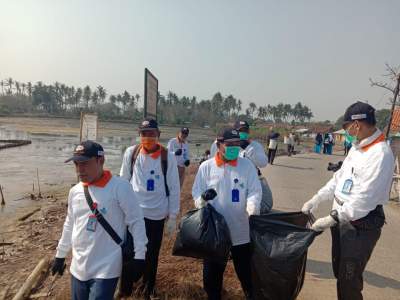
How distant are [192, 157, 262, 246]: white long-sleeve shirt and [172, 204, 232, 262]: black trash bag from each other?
120 mm

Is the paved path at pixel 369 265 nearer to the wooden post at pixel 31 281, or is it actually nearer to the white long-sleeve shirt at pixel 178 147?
the white long-sleeve shirt at pixel 178 147

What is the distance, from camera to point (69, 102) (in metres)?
111

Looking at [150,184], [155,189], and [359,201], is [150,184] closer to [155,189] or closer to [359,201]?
[155,189]

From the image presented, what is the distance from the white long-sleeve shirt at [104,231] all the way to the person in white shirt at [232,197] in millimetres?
807

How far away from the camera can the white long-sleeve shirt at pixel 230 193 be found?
3.39 m

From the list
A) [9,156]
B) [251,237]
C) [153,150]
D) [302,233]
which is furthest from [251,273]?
[9,156]

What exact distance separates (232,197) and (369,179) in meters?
1.20

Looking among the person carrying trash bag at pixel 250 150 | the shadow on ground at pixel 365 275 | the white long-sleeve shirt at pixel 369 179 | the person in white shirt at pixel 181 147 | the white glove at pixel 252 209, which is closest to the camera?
the white long-sleeve shirt at pixel 369 179

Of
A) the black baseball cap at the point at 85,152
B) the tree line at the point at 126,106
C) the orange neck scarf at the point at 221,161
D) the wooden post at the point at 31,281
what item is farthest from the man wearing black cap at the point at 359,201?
the tree line at the point at 126,106

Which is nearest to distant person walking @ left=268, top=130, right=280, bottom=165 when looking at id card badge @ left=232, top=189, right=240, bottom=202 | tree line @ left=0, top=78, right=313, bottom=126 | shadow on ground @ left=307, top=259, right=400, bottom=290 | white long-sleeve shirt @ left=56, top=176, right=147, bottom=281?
shadow on ground @ left=307, top=259, right=400, bottom=290

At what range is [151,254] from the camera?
154 inches

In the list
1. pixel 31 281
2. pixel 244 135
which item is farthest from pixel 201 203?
pixel 31 281

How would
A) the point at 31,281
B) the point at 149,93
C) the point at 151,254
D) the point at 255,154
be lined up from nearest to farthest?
the point at 151,254
the point at 31,281
the point at 255,154
the point at 149,93

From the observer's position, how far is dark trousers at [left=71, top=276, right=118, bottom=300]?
8.58ft
